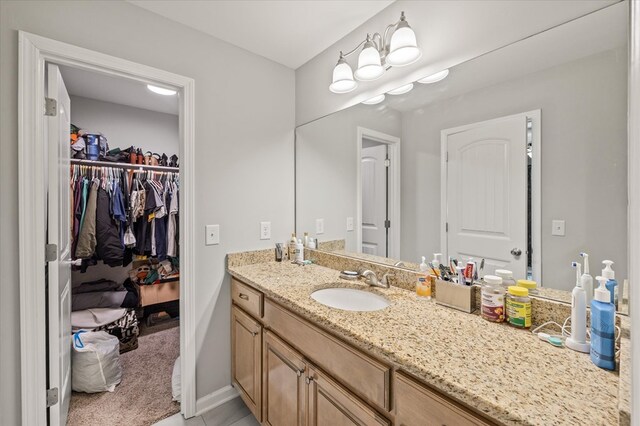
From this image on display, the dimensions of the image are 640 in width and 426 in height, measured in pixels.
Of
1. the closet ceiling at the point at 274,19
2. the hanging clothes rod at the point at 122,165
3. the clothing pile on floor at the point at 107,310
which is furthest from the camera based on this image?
the hanging clothes rod at the point at 122,165

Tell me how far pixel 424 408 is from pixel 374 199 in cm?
114

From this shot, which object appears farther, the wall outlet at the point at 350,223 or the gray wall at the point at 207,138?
the wall outlet at the point at 350,223

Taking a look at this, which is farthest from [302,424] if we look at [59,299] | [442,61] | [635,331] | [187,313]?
[442,61]

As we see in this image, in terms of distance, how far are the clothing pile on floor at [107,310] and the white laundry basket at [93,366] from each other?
0.34 meters

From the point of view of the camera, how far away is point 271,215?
211cm

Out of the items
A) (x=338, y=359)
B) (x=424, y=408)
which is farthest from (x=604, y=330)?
(x=338, y=359)

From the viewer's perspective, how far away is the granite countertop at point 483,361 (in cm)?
61

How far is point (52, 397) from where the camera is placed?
1.40 meters

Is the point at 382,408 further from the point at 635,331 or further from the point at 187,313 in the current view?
the point at 187,313

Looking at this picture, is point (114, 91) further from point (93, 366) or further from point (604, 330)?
point (604, 330)

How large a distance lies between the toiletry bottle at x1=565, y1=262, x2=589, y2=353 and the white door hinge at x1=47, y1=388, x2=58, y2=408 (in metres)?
2.22

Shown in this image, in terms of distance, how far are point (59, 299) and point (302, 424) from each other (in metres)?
1.38

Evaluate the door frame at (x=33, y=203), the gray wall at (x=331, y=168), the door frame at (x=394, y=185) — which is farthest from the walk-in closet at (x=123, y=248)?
the door frame at (x=394, y=185)

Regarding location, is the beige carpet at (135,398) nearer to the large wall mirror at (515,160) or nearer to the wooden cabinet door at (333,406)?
the wooden cabinet door at (333,406)
